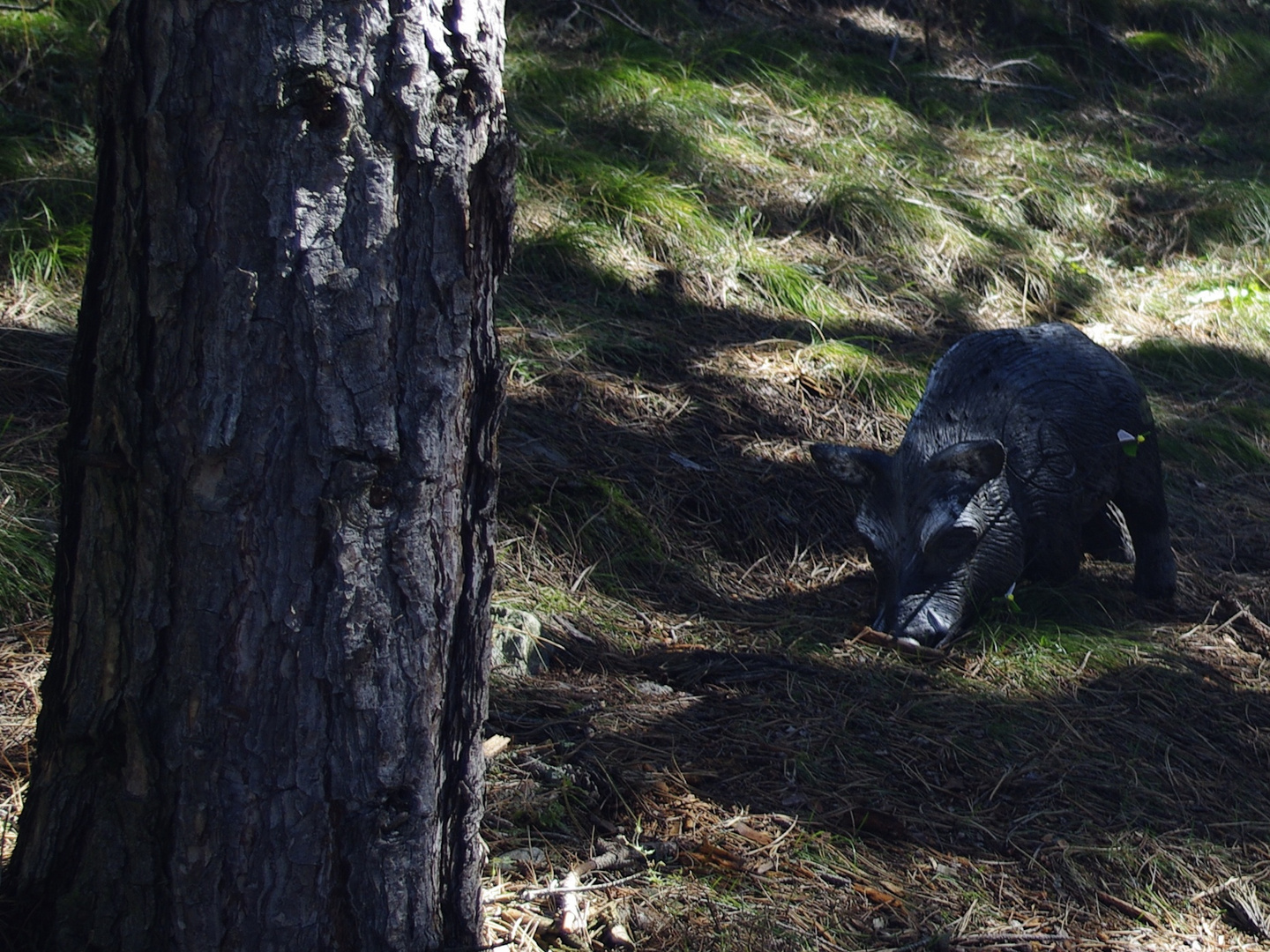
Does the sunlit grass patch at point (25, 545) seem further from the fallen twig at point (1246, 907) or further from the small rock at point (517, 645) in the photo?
the fallen twig at point (1246, 907)

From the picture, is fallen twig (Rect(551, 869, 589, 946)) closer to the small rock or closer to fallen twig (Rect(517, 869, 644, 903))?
fallen twig (Rect(517, 869, 644, 903))

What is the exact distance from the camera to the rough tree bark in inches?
63.6

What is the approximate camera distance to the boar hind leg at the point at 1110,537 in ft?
15.9

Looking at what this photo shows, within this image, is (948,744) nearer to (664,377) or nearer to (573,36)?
(664,377)

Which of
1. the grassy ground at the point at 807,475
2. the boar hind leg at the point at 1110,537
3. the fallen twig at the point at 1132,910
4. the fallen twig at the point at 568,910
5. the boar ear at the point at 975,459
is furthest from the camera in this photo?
the boar hind leg at the point at 1110,537

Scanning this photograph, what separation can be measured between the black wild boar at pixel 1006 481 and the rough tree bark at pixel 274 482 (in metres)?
2.41

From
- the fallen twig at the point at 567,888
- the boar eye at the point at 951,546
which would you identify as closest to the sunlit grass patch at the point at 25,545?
the fallen twig at the point at 567,888

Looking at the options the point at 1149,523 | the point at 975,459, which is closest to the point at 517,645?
the point at 975,459

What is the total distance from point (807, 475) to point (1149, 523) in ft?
4.61

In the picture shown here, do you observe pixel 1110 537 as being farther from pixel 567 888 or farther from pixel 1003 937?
pixel 567 888

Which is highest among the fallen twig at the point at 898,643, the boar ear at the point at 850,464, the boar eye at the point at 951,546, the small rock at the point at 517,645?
the boar ear at the point at 850,464

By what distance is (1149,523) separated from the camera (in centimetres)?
459

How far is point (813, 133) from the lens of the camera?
316 inches

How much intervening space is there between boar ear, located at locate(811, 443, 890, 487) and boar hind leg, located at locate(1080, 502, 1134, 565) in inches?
48.3
